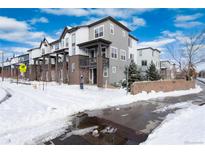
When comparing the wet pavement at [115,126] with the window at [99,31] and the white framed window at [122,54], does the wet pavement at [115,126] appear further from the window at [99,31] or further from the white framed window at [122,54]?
the white framed window at [122,54]

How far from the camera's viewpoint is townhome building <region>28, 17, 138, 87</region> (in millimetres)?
20578

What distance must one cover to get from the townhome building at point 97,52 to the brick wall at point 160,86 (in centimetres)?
665

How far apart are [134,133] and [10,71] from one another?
55.8m

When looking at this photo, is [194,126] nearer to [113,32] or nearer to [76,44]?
[113,32]

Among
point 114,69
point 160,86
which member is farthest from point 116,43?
point 160,86

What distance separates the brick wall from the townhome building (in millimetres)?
6649

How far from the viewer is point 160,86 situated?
629 inches

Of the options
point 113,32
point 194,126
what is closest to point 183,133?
point 194,126

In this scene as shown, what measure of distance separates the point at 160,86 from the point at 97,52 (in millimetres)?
9807

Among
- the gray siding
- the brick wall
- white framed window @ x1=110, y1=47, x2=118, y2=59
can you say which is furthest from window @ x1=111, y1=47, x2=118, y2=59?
the brick wall

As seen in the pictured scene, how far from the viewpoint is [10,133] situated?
17.3 ft

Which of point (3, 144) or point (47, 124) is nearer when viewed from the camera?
point (3, 144)

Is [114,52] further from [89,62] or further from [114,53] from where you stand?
[89,62]

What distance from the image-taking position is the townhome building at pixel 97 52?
67.5ft
